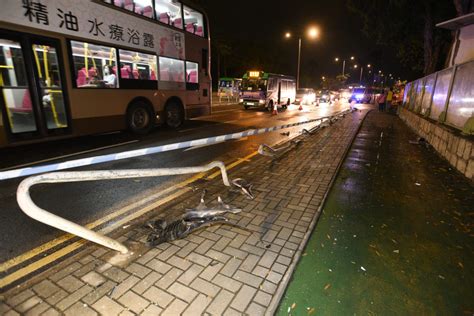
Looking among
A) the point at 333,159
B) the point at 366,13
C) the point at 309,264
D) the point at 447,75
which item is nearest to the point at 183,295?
the point at 309,264

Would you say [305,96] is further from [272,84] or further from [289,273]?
[289,273]

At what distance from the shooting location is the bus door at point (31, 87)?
6.30 m

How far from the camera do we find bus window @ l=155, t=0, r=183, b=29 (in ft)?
31.7

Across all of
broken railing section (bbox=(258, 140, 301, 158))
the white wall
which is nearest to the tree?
the white wall

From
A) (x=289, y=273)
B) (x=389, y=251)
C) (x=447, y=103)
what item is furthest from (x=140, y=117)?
(x=447, y=103)

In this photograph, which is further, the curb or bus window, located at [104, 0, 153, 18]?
bus window, located at [104, 0, 153, 18]

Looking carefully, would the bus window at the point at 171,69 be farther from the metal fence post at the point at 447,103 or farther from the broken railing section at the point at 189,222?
the metal fence post at the point at 447,103

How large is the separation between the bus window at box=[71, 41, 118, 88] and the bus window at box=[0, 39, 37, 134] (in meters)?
1.32

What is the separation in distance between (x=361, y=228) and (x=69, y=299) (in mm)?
3584

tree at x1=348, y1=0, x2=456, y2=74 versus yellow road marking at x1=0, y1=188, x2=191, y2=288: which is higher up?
tree at x1=348, y1=0, x2=456, y2=74

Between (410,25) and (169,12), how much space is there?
22124 millimetres

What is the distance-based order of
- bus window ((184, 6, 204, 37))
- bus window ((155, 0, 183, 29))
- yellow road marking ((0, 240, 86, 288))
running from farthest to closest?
bus window ((184, 6, 204, 37)) < bus window ((155, 0, 183, 29)) < yellow road marking ((0, 240, 86, 288))

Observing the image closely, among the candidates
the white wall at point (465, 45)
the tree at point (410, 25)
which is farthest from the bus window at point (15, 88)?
the tree at point (410, 25)

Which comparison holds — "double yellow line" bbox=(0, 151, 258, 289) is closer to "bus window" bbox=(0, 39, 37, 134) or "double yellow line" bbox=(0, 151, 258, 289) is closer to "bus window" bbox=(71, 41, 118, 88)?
→ "bus window" bbox=(0, 39, 37, 134)
